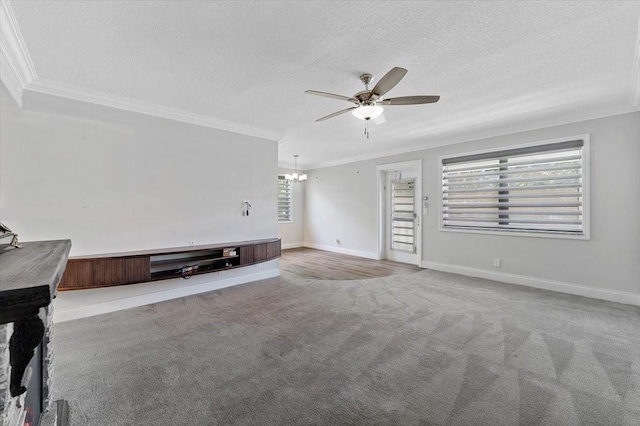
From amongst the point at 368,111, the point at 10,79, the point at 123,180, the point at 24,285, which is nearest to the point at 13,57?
the point at 10,79

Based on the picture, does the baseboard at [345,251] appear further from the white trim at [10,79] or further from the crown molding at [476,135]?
the white trim at [10,79]

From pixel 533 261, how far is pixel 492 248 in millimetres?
587

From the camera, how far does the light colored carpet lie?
1.77 m

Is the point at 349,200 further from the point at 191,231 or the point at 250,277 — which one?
the point at 191,231

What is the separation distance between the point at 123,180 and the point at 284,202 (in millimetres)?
4885

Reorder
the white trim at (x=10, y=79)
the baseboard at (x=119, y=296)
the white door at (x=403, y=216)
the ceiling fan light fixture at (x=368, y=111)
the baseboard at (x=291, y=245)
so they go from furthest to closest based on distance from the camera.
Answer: the baseboard at (x=291, y=245)
the white door at (x=403, y=216)
the baseboard at (x=119, y=296)
the ceiling fan light fixture at (x=368, y=111)
the white trim at (x=10, y=79)

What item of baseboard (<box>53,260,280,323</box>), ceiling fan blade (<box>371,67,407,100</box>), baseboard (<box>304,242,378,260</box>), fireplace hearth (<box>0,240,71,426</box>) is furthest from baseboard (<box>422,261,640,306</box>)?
fireplace hearth (<box>0,240,71,426</box>)

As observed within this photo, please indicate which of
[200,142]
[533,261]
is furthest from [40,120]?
[533,261]

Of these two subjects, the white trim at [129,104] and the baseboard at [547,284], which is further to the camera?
the baseboard at [547,284]

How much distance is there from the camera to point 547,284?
14.0ft

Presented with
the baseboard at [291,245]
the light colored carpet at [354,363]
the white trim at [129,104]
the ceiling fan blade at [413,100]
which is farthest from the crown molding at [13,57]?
the baseboard at [291,245]

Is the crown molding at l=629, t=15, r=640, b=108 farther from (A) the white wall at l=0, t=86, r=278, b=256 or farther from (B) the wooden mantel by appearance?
(A) the white wall at l=0, t=86, r=278, b=256

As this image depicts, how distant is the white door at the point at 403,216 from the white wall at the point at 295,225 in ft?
9.26

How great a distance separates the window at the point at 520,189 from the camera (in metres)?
4.07
